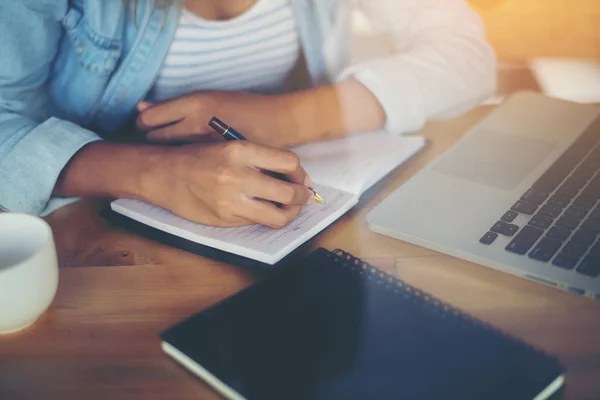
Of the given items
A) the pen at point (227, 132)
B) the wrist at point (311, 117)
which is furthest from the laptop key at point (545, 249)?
the wrist at point (311, 117)

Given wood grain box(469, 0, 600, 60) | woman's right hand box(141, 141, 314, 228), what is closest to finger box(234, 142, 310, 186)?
woman's right hand box(141, 141, 314, 228)

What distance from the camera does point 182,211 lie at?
2.00 feet

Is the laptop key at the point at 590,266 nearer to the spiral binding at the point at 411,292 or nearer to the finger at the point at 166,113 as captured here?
the spiral binding at the point at 411,292

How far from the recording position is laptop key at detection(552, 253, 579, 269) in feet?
1.66

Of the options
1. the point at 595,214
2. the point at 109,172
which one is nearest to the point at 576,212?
the point at 595,214

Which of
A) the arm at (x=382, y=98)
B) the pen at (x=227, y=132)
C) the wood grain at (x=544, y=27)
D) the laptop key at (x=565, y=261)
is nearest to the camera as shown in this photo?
the laptop key at (x=565, y=261)

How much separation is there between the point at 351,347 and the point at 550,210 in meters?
0.26

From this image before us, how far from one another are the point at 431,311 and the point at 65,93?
56 cm

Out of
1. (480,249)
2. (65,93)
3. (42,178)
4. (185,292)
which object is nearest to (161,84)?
(65,93)

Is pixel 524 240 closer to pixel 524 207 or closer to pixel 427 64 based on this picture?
pixel 524 207

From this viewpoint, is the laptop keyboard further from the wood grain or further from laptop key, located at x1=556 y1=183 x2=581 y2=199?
the wood grain

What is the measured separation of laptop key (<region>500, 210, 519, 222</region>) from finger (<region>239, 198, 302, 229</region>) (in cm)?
20

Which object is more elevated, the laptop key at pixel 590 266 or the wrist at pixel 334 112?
the wrist at pixel 334 112

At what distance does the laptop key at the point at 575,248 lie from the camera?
0.51 metres
